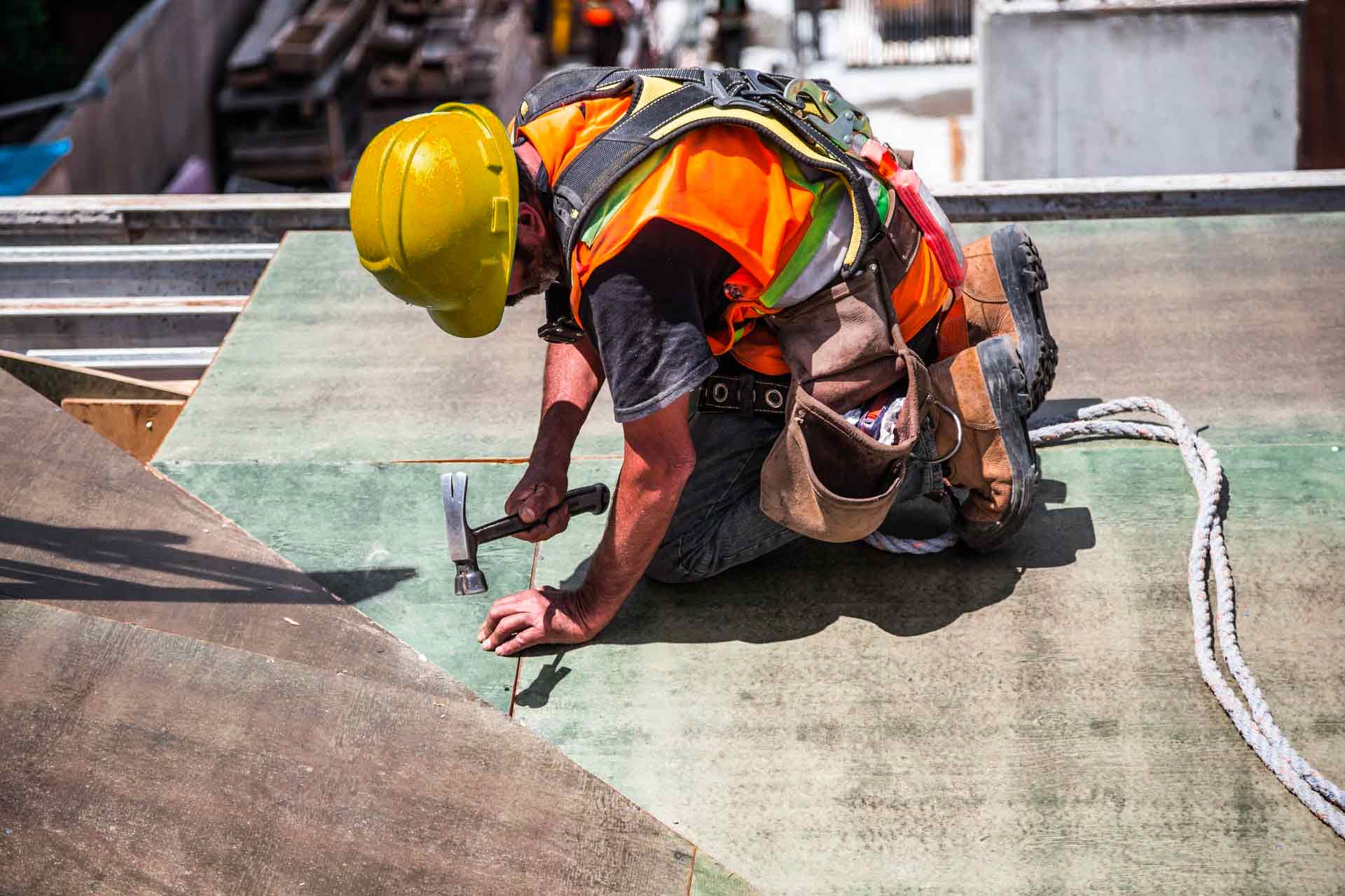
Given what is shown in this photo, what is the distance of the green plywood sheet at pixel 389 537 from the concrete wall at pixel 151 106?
284 inches

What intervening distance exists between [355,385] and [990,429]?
2034mm

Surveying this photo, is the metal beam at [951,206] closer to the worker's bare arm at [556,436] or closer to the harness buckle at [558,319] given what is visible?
the worker's bare arm at [556,436]

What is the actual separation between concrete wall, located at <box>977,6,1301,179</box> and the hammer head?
7636 mm

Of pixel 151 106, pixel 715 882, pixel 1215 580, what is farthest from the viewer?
pixel 151 106

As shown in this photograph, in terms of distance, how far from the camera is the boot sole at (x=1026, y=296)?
3.17 m

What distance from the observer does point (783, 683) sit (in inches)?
114

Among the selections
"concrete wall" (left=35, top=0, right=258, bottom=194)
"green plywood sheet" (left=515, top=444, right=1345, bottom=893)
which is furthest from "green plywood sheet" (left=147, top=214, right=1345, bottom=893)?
"concrete wall" (left=35, top=0, right=258, bottom=194)

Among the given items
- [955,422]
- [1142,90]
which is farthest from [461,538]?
[1142,90]

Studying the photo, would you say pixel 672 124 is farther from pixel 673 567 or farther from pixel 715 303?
pixel 673 567

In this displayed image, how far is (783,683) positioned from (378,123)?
426 inches

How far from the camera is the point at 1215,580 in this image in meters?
3.04

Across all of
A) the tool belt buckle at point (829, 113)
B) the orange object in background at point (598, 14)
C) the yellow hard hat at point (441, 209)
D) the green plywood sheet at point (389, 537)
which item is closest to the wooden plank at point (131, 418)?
the green plywood sheet at point (389, 537)

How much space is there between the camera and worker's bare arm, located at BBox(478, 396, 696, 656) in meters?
2.65

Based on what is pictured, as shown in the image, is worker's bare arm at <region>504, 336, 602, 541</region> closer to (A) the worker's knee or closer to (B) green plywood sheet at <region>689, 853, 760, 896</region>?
(A) the worker's knee
